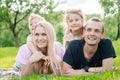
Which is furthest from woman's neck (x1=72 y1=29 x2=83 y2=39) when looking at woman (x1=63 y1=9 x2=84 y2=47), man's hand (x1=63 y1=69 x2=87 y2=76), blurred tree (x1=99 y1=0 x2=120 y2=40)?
blurred tree (x1=99 y1=0 x2=120 y2=40)

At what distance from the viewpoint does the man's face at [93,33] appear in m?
8.38

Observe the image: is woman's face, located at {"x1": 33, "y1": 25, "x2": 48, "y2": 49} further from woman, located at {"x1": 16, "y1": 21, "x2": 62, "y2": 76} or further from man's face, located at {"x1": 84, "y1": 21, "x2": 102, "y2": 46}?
man's face, located at {"x1": 84, "y1": 21, "x2": 102, "y2": 46}

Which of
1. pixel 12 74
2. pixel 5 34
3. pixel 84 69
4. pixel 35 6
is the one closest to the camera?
pixel 84 69

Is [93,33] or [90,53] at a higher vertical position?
[93,33]

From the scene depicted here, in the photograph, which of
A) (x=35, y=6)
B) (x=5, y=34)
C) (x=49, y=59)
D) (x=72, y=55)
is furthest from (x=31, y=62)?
(x=5, y=34)

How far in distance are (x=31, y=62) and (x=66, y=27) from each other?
1677 mm

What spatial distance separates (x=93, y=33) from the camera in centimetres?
835

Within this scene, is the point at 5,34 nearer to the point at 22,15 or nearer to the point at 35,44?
the point at 22,15

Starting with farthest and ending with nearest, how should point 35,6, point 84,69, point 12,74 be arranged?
point 35,6 < point 12,74 < point 84,69

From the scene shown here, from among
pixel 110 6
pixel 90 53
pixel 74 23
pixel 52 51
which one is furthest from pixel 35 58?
pixel 110 6

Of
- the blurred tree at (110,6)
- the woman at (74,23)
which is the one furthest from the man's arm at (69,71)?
the blurred tree at (110,6)

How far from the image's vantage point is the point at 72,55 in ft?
28.3

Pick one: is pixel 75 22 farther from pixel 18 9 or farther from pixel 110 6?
pixel 18 9

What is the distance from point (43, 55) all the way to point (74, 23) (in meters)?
1.37
